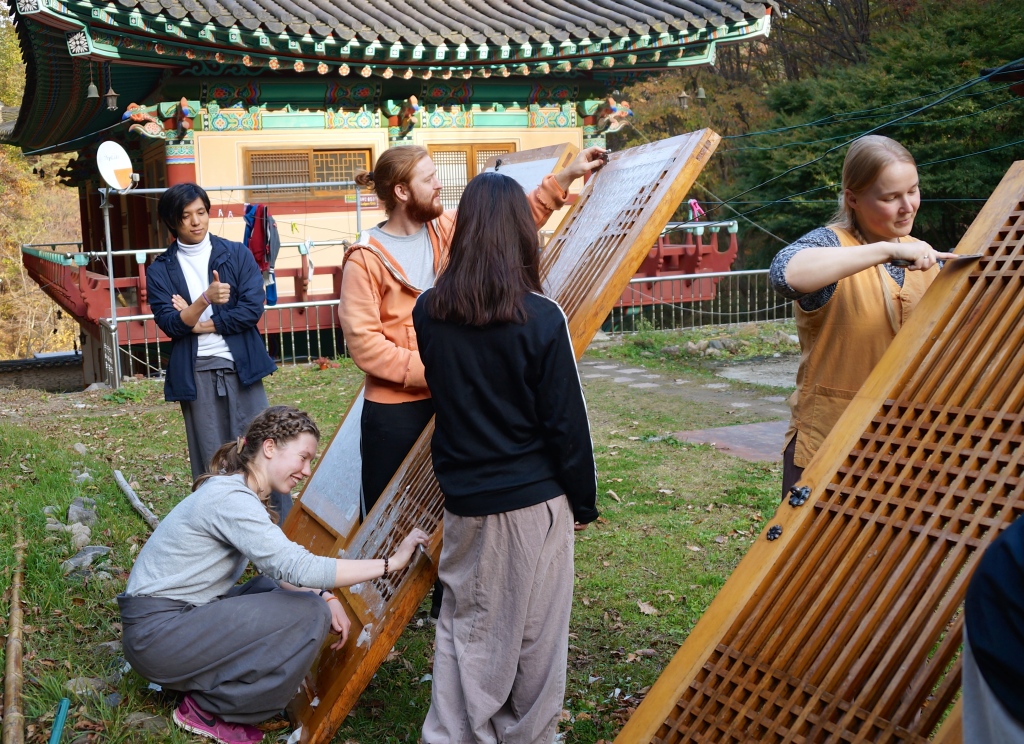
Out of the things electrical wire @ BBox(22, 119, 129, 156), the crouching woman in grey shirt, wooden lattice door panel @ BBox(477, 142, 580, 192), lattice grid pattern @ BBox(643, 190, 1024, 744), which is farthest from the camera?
electrical wire @ BBox(22, 119, 129, 156)

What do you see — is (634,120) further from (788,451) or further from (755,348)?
(788,451)

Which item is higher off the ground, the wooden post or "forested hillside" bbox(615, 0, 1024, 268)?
"forested hillside" bbox(615, 0, 1024, 268)

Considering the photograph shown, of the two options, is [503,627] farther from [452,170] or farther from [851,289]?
[452,170]

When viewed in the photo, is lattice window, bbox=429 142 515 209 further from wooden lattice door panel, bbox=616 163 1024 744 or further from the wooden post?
wooden lattice door panel, bbox=616 163 1024 744

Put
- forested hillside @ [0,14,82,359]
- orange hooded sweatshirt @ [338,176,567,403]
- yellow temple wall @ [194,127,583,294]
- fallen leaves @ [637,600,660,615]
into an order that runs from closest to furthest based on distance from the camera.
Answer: orange hooded sweatshirt @ [338,176,567,403], fallen leaves @ [637,600,660,615], yellow temple wall @ [194,127,583,294], forested hillside @ [0,14,82,359]

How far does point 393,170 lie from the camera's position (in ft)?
11.1

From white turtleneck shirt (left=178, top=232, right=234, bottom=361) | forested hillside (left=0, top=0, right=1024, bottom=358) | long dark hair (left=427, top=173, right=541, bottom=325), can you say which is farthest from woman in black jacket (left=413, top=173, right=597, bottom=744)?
forested hillside (left=0, top=0, right=1024, bottom=358)

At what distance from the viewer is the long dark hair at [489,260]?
2461 mm

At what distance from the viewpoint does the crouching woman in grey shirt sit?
3.11m

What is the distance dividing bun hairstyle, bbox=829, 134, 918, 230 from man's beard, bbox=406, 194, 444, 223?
4.71ft

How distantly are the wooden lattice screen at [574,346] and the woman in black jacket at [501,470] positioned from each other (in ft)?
1.23

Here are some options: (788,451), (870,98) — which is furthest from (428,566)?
(870,98)

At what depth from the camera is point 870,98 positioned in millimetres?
16766

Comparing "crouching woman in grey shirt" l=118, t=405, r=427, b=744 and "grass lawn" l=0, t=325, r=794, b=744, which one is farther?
"grass lawn" l=0, t=325, r=794, b=744
